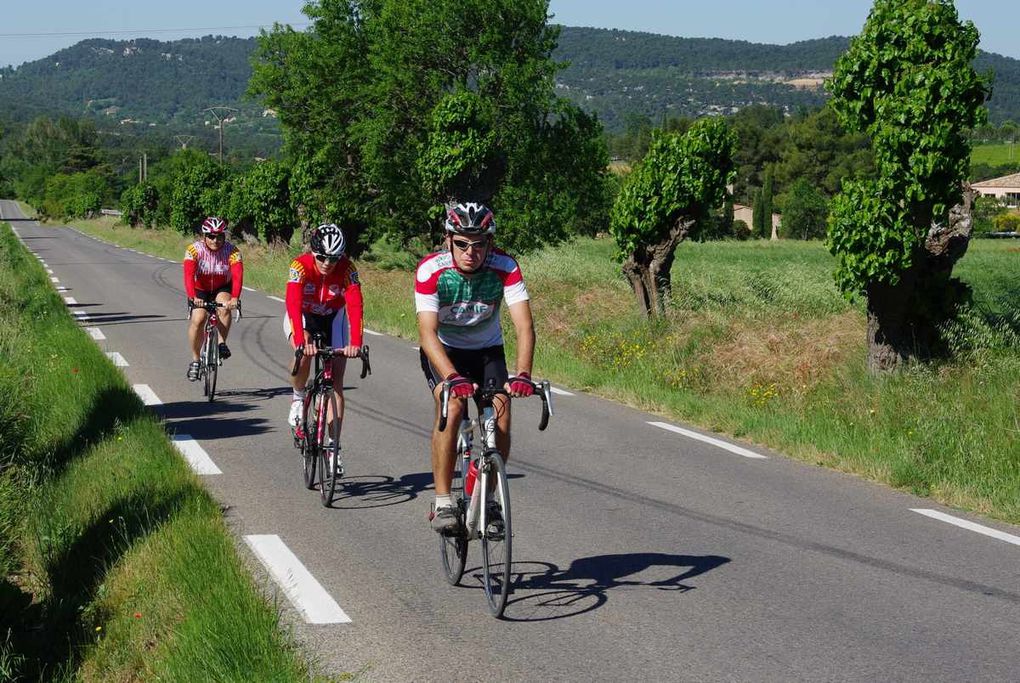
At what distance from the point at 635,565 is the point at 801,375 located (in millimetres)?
7094

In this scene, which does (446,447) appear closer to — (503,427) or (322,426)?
(503,427)

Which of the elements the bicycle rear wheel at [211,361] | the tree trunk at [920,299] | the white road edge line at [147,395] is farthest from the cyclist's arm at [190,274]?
the tree trunk at [920,299]

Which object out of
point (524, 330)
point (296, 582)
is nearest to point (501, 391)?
point (524, 330)

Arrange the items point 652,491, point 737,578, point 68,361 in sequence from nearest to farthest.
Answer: point 737,578
point 652,491
point 68,361

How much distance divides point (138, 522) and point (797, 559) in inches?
151

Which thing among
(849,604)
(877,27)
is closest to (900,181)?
(877,27)

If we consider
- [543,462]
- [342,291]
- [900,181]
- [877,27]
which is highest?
[877,27]

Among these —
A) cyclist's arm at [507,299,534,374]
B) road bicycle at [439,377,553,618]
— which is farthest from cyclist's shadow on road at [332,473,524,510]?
cyclist's arm at [507,299,534,374]

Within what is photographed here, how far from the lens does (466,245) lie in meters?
5.81

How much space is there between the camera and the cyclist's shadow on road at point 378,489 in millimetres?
8180

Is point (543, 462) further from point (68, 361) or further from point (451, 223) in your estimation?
point (68, 361)

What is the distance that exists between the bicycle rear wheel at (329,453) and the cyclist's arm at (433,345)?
91.9 inches

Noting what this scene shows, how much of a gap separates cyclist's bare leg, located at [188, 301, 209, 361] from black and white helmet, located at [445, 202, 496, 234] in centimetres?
790

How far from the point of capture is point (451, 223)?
5.72m
